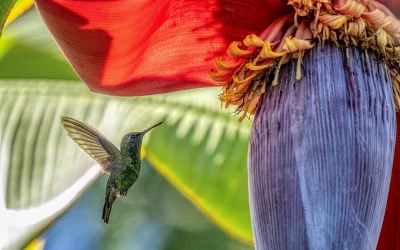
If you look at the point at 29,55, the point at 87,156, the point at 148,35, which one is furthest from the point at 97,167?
the point at 148,35

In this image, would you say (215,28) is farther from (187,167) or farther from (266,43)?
(187,167)

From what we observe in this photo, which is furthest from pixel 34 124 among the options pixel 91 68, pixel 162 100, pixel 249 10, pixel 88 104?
pixel 249 10

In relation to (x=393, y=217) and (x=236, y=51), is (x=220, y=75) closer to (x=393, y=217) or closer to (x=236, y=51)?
(x=236, y=51)

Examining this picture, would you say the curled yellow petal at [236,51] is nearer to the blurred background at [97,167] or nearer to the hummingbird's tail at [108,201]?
the hummingbird's tail at [108,201]

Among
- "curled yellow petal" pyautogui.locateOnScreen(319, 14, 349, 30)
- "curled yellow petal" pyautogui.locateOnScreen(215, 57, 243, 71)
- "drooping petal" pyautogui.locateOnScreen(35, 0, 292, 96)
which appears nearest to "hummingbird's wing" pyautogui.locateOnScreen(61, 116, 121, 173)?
"drooping petal" pyautogui.locateOnScreen(35, 0, 292, 96)

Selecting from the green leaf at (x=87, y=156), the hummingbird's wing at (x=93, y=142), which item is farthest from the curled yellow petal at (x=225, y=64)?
the green leaf at (x=87, y=156)
